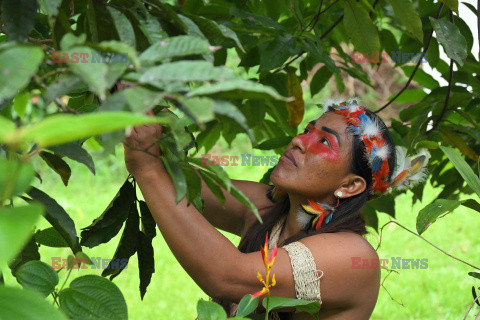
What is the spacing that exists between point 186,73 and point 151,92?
0.04 meters

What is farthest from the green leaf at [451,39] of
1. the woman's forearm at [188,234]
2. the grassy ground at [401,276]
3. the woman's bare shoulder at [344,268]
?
the grassy ground at [401,276]

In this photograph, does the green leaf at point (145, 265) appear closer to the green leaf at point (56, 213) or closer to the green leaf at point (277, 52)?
the green leaf at point (56, 213)

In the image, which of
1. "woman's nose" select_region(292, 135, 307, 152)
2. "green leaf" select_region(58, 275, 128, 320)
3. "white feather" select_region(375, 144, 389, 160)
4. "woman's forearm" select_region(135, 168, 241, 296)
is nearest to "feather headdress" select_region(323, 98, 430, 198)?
"white feather" select_region(375, 144, 389, 160)

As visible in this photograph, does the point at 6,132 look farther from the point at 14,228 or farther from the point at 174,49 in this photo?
the point at 174,49

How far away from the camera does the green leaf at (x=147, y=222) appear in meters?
1.24

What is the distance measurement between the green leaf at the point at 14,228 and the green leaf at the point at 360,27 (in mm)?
1107

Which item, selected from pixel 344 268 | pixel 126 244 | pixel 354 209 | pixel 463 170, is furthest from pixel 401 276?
pixel 126 244

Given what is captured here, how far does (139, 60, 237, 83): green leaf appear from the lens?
0.56m

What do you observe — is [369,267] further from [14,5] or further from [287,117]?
[14,5]

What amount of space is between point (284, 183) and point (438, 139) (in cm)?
62

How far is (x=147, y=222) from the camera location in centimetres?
125

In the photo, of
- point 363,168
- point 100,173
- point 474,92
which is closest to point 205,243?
point 363,168

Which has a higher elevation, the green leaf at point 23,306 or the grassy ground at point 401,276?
the green leaf at point 23,306

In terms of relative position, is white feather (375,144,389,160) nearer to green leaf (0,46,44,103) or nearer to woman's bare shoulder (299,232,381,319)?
woman's bare shoulder (299,232,381,319)
